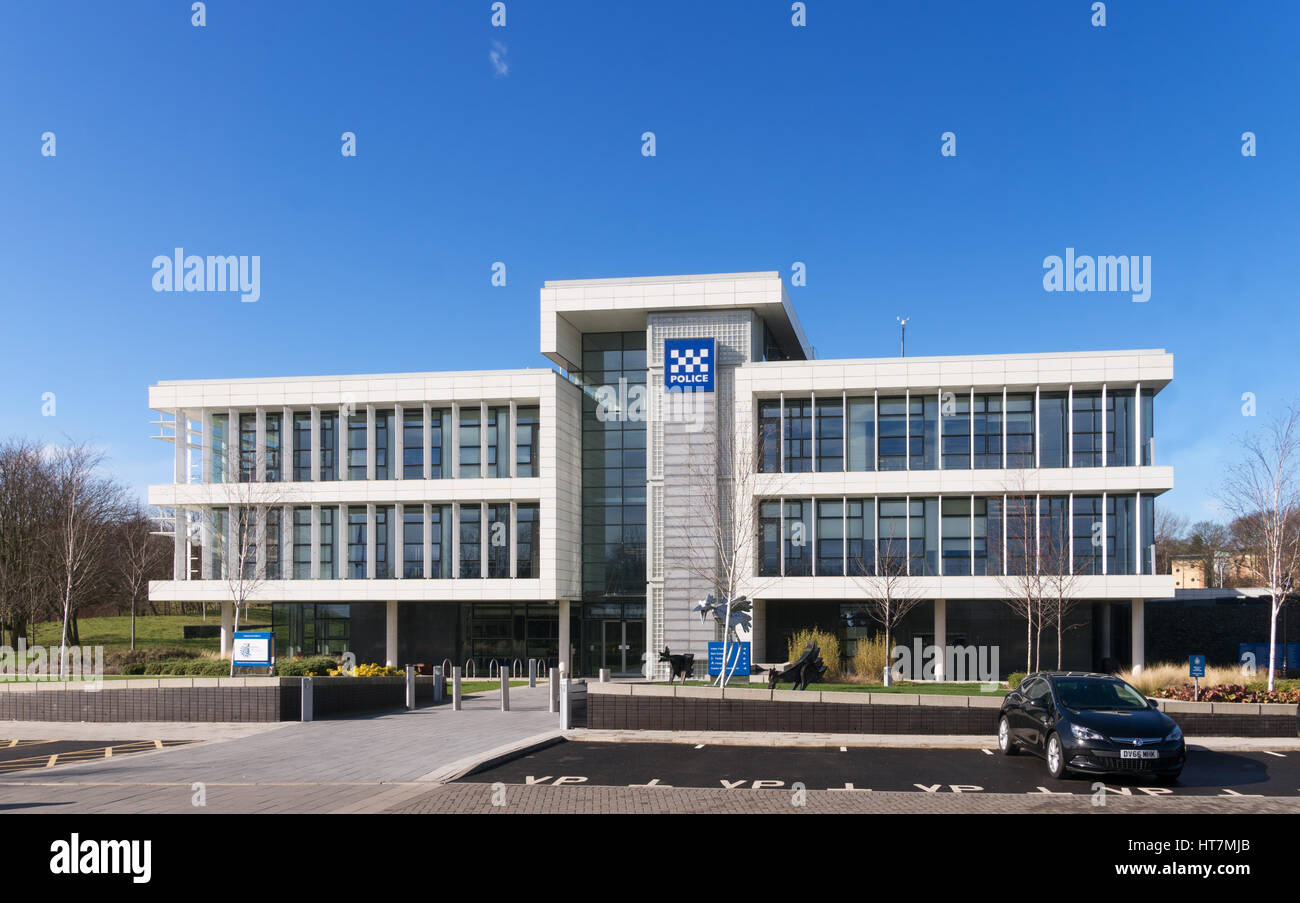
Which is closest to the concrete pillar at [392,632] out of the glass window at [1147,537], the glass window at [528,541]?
the glass window at [528,541]

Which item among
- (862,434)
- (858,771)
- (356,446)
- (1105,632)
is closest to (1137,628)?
(1105,632)

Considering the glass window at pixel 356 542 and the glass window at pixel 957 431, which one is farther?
the glass window at pixel 356 542

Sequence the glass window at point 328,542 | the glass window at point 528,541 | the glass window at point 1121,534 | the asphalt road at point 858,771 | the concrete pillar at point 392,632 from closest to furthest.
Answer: the asphalt road at point 858,771
the glass window at point 1121,534
the glass window at point 528,541
the glass window at point 328,542
the concrete pillar at point 392,632

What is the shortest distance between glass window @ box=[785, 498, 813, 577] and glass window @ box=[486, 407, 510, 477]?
10.9 meters

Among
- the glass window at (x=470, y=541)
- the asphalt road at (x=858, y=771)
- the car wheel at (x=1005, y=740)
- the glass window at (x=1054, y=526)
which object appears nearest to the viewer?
the asphalt road at (x=858, y=771)

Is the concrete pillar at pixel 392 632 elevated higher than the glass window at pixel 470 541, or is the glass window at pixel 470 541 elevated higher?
the glass window at pixel 470 541

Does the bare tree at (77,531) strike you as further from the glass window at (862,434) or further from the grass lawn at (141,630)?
the glass window at (862,434)

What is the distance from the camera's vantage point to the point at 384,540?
39969mm

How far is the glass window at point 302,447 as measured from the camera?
40.5 metres

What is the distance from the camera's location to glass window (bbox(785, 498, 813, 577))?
36.7 metres

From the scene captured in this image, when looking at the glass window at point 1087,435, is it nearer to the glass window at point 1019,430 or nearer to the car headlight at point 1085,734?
the glass window at point 1019,430

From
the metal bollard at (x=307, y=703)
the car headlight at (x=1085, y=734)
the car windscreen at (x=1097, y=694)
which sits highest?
the car windscreen at (x=1097, y=694)

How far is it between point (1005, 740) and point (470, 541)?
85.5ft

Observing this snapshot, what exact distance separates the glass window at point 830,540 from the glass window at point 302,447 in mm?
19930
